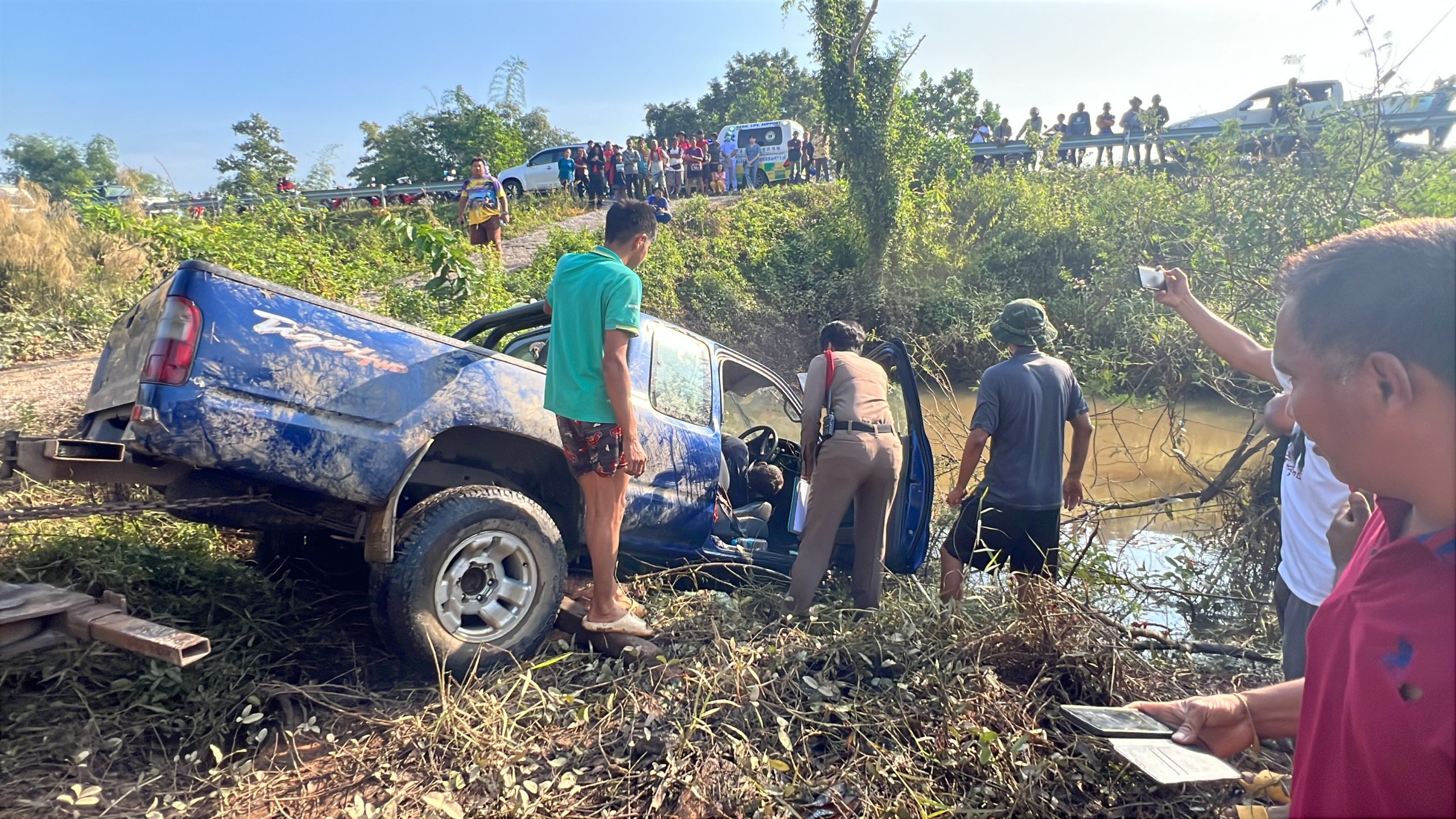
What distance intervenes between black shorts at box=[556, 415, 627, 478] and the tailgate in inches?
57.9

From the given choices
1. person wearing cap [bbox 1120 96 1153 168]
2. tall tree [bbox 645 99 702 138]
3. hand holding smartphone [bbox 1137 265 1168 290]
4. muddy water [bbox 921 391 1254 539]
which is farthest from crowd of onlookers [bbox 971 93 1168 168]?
tall tree [bbox 645 99 702 138]

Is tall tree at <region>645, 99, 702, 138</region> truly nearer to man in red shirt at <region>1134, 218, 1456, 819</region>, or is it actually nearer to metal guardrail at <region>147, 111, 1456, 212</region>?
metal guardrail at <region>147, 111, 1456, 212</region>

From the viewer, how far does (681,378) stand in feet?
14.1

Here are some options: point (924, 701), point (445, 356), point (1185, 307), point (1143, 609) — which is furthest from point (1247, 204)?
point (445, 356)

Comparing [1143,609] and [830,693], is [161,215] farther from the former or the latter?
[1143,609]

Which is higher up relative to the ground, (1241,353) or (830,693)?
(1241,353)

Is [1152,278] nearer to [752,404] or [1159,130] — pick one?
[752,404]

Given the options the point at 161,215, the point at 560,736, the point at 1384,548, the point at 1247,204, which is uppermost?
the point at 161,215

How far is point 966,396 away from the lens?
1222 centimetres

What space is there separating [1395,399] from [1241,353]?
7.61 ft

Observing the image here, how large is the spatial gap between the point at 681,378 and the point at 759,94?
38743 mm

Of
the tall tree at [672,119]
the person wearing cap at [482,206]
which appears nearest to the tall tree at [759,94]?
the tall tree at [672,119]

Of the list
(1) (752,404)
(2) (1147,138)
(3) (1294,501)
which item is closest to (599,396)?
(1) (752,404)

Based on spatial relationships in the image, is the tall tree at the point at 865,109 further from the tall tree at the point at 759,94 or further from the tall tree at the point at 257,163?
the tall tree at the point at 759,94
